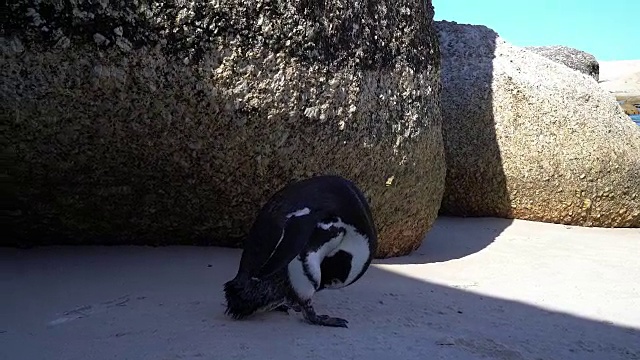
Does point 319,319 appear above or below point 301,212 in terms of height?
below

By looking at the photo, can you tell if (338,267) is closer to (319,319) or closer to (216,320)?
(319,319)

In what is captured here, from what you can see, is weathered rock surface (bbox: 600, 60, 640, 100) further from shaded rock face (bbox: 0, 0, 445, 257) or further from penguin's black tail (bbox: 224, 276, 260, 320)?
penguin's black tail (bbox: 224, 276, 260, 320)

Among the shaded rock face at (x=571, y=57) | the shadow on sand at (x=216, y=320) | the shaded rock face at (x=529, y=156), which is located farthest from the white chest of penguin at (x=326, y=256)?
the shaded rock face at (x=571, y=57)

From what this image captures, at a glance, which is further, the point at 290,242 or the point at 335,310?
the point at 335,310

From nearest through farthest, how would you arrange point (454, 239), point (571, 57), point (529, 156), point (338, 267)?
point (338, 267), point (454, 239), point (529, 156), point (571, 57)

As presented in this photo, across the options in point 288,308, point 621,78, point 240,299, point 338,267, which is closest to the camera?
point 240,299

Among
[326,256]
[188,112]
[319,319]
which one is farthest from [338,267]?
[188,112]

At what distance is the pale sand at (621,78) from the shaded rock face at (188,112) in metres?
31.9

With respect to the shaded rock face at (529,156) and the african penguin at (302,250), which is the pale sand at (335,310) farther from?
the shaded rock face at (529,156)

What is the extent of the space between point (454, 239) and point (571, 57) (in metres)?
5.35

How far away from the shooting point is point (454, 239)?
4758mm

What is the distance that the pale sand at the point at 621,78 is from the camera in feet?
119

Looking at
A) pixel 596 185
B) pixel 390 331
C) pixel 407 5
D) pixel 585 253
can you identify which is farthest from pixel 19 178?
pixel 596 185

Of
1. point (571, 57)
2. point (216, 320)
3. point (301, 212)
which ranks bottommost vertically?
point (216, 320)
